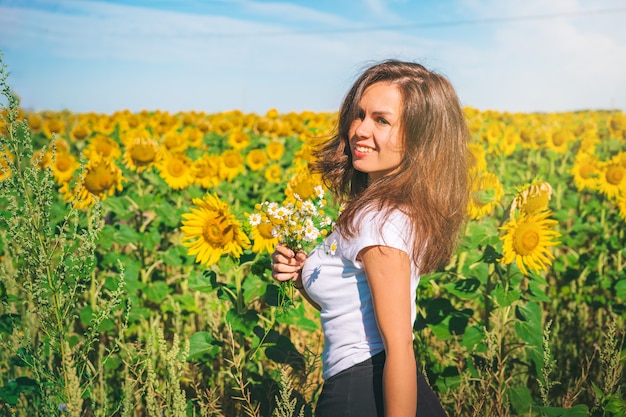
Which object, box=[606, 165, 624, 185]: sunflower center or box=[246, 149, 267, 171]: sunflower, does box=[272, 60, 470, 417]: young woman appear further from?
box=[246, 149, 267, 171]: sunflower

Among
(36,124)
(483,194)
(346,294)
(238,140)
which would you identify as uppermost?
(36,124)

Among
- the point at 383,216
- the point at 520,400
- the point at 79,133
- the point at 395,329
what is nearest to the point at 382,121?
the point at 383,216

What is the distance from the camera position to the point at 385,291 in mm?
1609

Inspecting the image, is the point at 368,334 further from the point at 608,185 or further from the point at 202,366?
the point at 608,185

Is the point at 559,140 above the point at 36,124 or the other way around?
the other way around

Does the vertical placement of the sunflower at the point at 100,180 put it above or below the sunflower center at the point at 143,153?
below

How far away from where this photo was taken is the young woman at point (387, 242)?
162cm

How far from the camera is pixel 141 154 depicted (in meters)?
4.34

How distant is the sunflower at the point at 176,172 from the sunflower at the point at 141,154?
138 millimetres

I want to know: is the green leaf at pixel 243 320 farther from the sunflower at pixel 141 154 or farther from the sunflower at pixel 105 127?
the sunflower at pixel 105 127

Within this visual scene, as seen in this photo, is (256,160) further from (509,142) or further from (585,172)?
(509,142)

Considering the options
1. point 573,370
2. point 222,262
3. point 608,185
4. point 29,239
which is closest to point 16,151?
point 29,239

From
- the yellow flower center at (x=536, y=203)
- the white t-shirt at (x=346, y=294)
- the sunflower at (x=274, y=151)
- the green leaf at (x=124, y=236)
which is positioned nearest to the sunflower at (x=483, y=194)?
the yellow flower center at (x=536, y=203)

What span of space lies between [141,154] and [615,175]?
3725mm
